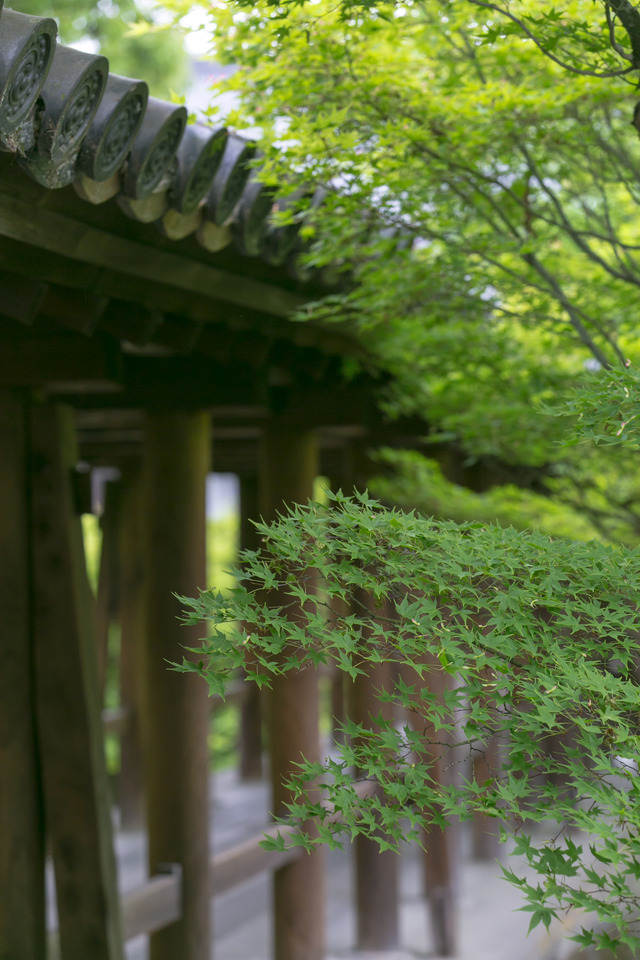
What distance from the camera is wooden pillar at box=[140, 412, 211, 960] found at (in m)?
4.80

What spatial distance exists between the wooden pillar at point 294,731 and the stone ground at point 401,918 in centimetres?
155

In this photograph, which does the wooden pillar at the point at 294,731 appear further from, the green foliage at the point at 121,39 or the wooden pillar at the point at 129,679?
the green foliage at the point at 121,39

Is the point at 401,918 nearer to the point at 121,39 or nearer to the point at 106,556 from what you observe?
the point at 106,556

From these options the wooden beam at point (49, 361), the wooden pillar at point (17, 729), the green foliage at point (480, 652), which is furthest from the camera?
the wooden beam at point (49, 361)

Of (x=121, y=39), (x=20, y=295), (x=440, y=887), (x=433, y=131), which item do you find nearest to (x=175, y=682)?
(x=20, y=295)

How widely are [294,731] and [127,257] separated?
352cm

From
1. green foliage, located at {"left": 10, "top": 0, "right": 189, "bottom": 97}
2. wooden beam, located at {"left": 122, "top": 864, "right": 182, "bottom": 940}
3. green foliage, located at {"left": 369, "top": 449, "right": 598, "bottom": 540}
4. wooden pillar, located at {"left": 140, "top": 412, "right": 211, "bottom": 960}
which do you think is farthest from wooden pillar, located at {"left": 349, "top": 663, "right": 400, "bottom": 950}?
green foliage, located at {"left": 10, "top": 0, "right": 189, "bottom": 97}

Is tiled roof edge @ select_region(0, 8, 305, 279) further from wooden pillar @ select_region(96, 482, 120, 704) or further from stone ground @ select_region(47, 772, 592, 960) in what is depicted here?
wooden pillar @ select_region(96, 482, 120, 704)

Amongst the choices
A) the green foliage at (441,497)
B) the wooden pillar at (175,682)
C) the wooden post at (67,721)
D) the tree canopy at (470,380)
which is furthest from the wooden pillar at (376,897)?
the wooden post at (67,721)

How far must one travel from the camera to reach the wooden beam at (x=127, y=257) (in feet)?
8.54

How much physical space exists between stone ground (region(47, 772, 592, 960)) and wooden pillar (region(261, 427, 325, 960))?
5.07 ft

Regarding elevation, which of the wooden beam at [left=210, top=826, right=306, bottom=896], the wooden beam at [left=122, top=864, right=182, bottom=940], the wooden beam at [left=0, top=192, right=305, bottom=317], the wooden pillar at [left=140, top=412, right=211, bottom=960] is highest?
the wooden beam at [left=0, top=192, right=305, bottom=317]

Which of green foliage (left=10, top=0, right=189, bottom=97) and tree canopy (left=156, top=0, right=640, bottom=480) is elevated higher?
green foliage (left=10, top=0, right=189, bottom=97)

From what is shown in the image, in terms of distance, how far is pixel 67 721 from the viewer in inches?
153
